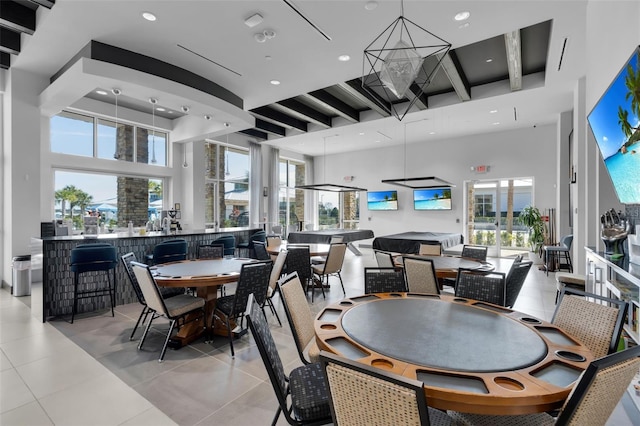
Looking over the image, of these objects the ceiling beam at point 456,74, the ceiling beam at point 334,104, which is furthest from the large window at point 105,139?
the ceiling beam at point 456,74

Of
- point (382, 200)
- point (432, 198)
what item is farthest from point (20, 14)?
point (432, 198)

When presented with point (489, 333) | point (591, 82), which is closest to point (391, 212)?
point (591, 82)

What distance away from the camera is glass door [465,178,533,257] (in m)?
9.46

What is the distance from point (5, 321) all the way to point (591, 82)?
7.83 metres

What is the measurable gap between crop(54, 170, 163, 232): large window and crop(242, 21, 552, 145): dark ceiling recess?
365 centimetres

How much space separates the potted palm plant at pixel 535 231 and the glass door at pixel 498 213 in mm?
1059

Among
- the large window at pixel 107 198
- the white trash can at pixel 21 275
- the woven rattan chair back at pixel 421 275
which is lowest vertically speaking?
the white trash can at pixel 21 275

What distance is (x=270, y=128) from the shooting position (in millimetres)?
9797

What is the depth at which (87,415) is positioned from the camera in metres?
2.18

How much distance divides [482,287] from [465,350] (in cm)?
142

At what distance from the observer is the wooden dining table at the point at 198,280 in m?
A: 3.14

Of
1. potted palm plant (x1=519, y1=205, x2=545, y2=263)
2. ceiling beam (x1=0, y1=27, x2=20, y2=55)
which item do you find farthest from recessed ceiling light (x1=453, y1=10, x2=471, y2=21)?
potted palm plant (x1=519, y1=205, x2=545, y2=263)

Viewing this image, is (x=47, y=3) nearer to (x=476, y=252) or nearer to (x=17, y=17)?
(x=17, y=17)

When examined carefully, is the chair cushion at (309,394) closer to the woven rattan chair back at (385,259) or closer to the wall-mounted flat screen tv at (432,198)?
the woven rattan chair back at (385,259)
